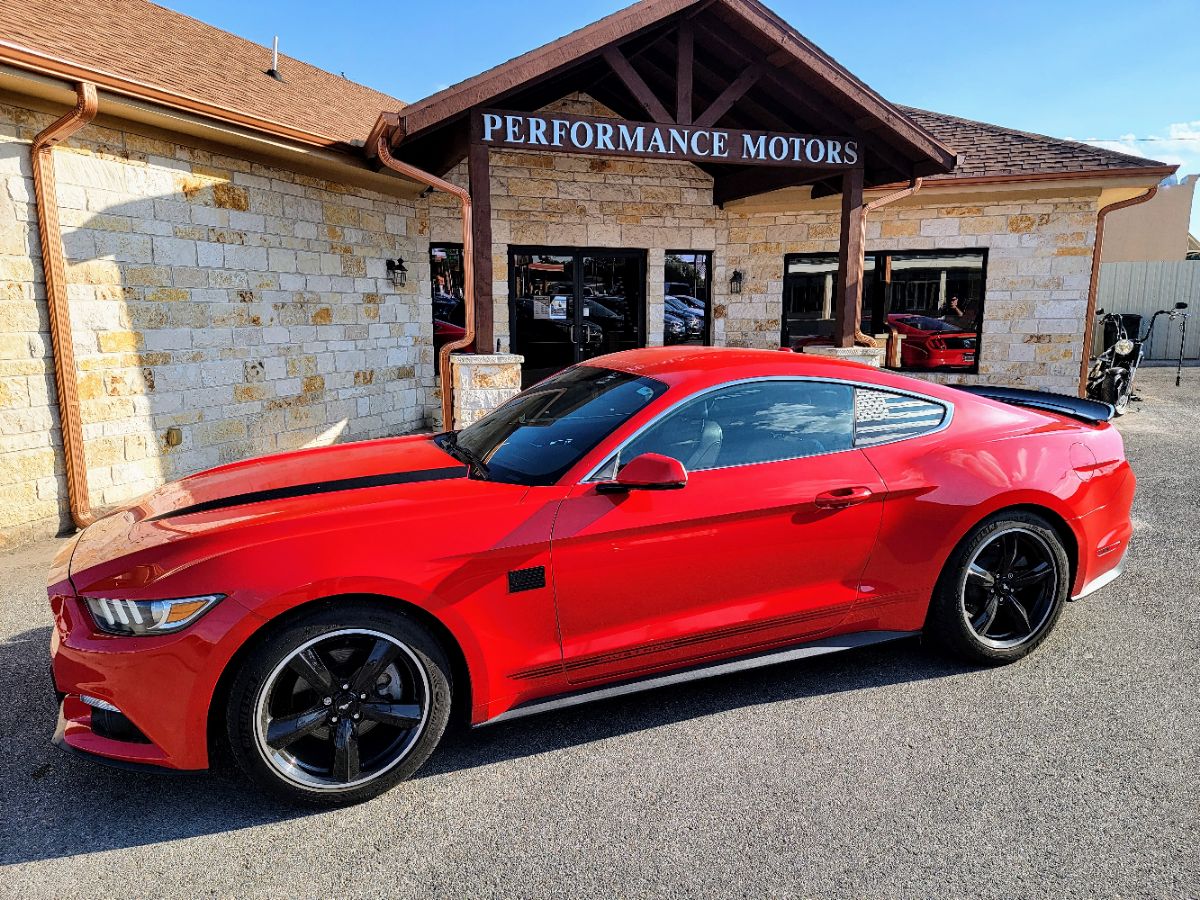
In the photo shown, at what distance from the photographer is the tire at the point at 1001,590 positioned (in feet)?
11.7

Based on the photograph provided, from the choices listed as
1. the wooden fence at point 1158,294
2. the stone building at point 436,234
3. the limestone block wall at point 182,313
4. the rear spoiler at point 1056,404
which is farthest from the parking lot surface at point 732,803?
the wooden fence at point 1158,294

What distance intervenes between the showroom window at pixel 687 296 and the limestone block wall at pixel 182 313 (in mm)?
3801

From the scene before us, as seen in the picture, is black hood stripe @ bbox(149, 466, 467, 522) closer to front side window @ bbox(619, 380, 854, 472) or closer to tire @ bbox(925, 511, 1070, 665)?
front side window @ bbox(619, 380, 854, 472)

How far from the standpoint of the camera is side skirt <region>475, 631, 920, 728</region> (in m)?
2.95

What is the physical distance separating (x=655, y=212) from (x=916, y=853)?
9503mm

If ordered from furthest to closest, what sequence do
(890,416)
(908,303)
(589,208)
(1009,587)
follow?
1. (908,303)
2. (589,208)
3. (1009,587)
4. (890,416)

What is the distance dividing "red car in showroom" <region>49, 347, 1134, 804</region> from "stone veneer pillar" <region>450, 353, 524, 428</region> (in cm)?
346

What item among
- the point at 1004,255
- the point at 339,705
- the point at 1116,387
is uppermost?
the point at 1004,255

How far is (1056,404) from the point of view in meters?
4.32

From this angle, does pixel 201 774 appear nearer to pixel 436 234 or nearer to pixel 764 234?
pixel 436 234

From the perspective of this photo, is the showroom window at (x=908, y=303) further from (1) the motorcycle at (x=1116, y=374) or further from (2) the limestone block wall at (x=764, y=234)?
(1) the motorcycle at (x=1116, y=374)

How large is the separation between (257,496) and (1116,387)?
12.6 metres

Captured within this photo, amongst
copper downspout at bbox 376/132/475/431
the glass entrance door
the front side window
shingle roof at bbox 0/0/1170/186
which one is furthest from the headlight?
the glass entrance door

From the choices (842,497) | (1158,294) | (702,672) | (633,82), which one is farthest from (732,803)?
(1158,294)
